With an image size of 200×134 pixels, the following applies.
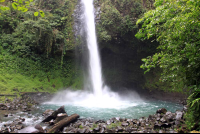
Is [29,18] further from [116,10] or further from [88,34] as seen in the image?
[116,10]

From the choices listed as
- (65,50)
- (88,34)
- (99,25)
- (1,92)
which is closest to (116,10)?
(99,25)

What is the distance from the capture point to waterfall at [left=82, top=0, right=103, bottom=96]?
54.0 feet

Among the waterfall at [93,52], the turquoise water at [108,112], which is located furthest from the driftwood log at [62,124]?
the waterfall at [93,52]

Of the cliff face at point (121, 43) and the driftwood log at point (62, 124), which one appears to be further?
the cliff face at point (121, 43)

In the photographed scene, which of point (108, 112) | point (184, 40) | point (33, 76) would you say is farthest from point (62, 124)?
point (33, 76)

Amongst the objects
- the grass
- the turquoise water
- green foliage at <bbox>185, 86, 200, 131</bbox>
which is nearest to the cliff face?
the grass

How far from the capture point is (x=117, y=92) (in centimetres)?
1875

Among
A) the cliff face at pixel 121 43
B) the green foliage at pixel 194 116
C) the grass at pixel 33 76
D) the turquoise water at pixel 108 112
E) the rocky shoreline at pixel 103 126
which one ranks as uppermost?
the cliff face at pixel 121 43

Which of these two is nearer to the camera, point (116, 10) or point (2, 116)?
point (2, 116)

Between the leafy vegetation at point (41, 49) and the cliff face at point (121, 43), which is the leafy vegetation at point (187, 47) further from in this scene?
the leafy vegetation at point (41, 49)

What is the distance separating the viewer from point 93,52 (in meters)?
16.7

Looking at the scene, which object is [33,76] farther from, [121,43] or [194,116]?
[194,116]

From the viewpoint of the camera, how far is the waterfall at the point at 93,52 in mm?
16473

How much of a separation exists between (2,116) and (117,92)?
13.4 metres
